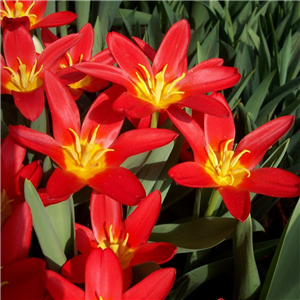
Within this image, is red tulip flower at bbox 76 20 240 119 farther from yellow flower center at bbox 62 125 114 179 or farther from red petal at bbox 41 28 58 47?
red petal at bbox 41 28 58 47

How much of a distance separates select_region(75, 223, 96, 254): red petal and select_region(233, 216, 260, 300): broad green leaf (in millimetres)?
245

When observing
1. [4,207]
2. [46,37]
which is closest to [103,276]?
[4,207]

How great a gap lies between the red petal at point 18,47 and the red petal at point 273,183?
0.52 meters

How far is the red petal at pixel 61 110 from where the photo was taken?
0.69 metres

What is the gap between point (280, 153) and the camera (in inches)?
33.9

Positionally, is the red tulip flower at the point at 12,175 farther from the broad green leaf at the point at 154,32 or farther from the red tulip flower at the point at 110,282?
the broad green leaf at the point at 154,32

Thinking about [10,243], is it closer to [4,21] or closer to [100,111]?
[100,111]

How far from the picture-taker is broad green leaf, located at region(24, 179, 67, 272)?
0.54 m

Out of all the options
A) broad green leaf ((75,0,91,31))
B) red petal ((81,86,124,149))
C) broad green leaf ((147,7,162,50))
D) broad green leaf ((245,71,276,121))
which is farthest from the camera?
broad green leaf ((75,0,91,31))

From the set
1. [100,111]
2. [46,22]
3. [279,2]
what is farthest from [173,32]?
[279,2]

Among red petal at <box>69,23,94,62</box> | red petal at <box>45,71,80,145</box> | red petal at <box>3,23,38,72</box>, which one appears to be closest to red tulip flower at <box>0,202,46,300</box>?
red petal at <box>45,71,80,145</box>

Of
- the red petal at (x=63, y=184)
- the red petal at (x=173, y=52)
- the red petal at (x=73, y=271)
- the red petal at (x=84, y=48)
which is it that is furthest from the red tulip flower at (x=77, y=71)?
the red petal at (x=73, y=271)

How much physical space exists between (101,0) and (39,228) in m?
1.21

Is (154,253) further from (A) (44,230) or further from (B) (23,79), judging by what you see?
(B) (23,79)
